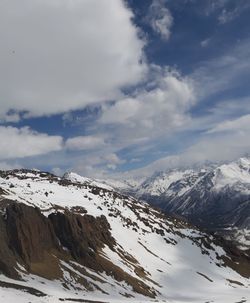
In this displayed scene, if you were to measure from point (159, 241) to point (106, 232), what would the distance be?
35004 millimetres

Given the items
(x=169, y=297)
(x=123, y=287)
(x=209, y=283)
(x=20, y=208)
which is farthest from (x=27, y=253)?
(x=209, y=283)

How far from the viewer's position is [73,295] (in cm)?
8656

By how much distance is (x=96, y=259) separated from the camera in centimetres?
12431

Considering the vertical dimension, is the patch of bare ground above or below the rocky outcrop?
below

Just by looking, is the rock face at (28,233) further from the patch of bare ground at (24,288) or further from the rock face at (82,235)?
the patch of bare ground at (24,288)

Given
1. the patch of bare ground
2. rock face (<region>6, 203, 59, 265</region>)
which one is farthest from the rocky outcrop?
the patch of bare ground

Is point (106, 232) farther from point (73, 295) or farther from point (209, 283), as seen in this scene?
point (73, 295)

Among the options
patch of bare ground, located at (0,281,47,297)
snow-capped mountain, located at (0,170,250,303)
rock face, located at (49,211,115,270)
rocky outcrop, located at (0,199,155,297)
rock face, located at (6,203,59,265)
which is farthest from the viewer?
rock face, located at (49,211,115,270)

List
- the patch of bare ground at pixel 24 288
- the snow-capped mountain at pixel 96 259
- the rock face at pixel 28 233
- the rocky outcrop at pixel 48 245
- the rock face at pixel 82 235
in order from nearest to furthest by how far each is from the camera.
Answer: the patch of bare ground at pixel 24 288 → the snow-capped mountain at pixel 96 259 → the rocky outcrop at pixel 48 245 → the rock face at pixel 28 233 → the rock face at pixel 82 235

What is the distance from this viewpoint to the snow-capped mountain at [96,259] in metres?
91.4

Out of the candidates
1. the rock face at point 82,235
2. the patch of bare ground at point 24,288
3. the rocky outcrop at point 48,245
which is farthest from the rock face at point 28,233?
the patch of bare ground at point 24,288

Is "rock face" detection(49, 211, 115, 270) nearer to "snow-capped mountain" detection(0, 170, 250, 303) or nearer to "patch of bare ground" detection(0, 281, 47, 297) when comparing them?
"snow-capped mountain" detection(0, 170, 250, 303)

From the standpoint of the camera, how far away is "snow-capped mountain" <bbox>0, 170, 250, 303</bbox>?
300ft

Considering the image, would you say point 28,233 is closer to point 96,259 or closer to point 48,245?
point 48,245
